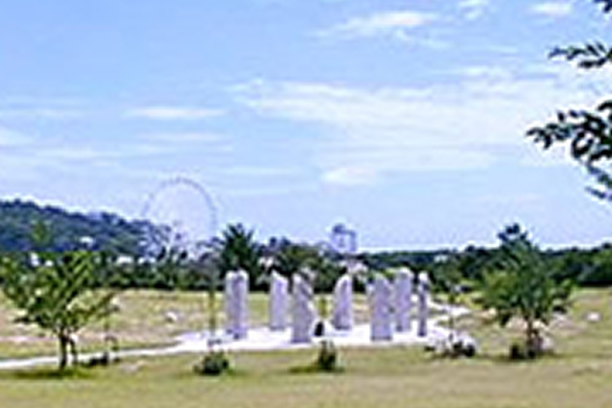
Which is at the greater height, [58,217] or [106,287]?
[58,217]

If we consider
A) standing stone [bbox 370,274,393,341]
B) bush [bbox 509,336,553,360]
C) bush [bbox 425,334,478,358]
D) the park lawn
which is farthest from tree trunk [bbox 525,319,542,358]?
the park lawn

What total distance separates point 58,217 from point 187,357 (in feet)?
158

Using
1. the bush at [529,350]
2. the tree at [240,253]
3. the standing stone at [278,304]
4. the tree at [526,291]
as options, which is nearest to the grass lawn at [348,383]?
the bush at [529,350]

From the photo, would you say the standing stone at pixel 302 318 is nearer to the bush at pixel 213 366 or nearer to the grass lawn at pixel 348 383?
the grass lawn at pixel 348 383

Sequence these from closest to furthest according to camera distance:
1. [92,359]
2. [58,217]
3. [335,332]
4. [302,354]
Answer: [92,359] → [302,354] → [335,332] → [58,217]

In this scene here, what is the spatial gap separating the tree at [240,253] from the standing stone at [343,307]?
656cm

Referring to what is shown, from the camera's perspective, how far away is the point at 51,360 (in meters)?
33.5

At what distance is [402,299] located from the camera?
44500 millimetres

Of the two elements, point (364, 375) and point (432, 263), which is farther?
point (432, 263)

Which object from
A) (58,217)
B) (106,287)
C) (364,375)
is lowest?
(364,375)

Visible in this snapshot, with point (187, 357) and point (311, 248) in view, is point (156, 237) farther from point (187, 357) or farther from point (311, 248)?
point (187, 357)

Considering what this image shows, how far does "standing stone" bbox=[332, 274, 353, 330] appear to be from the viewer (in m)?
44.2

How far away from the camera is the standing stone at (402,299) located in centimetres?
4419

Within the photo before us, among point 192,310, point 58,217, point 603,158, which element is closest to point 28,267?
point 192,310
